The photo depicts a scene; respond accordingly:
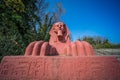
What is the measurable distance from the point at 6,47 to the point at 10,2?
8.93 ft

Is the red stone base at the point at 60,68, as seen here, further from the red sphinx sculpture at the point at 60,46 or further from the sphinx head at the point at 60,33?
the sphinx head at the point at 60,33

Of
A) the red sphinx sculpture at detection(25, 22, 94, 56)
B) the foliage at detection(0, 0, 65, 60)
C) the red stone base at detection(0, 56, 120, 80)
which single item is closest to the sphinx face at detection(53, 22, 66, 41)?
the red sphinx sculpture at detection(25, 22, 94, 56)

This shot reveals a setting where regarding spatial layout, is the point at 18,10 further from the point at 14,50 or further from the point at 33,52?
the point at 33,52

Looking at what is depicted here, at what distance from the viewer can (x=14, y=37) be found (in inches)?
400

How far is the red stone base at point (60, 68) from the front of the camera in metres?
3.14

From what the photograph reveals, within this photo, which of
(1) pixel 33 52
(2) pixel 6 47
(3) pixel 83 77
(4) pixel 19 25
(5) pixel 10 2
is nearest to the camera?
(3) pixel 83 77

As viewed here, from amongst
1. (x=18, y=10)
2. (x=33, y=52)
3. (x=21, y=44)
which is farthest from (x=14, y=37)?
(x=33, y=52)

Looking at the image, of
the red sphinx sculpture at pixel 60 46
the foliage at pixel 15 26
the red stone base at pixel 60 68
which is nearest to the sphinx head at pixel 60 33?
the red sphinx sculpture at pixel 60 46

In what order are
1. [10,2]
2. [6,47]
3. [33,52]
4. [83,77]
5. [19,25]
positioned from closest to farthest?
[83,77], [33,52], [10,2], [6,47], [19,25]

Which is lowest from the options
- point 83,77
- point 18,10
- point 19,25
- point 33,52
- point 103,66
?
point 83,77

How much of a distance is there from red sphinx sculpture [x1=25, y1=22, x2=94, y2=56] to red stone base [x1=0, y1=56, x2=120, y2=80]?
0.57 m

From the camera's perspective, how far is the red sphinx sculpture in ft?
12.8

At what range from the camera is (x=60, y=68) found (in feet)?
10.5

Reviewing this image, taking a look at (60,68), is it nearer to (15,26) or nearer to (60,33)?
(60,33)
